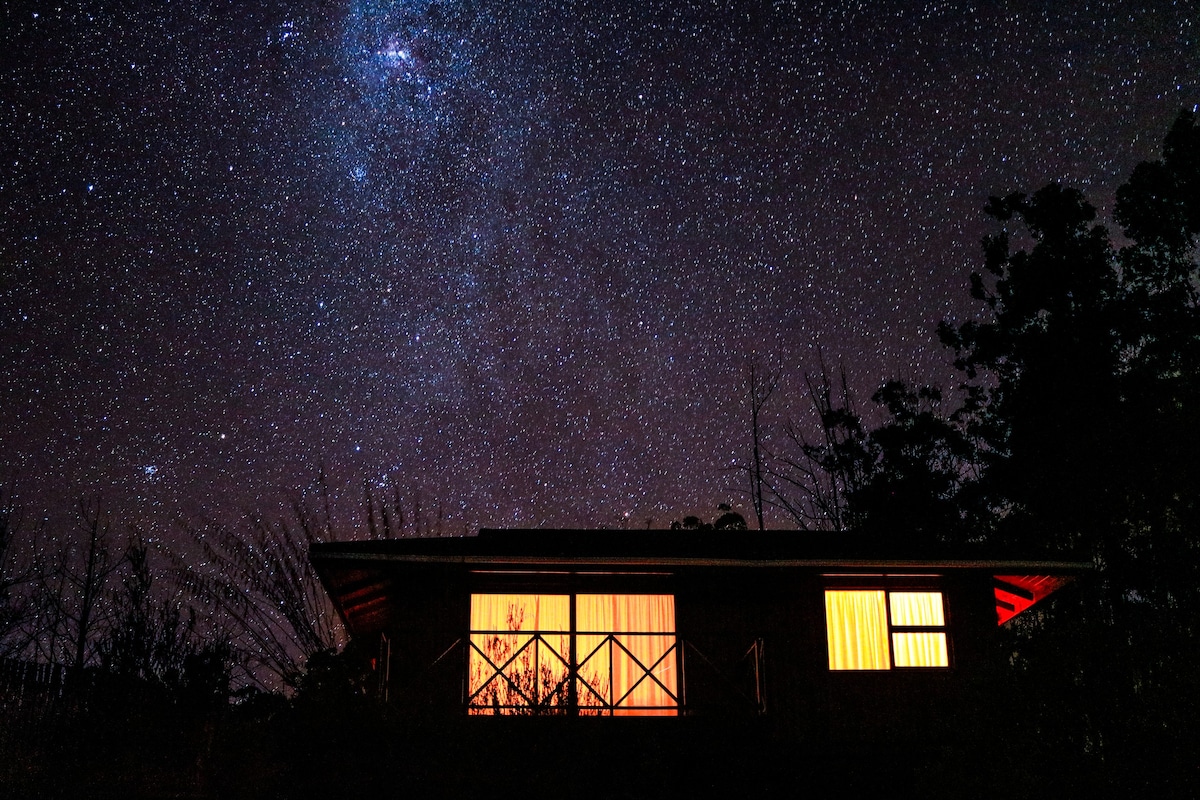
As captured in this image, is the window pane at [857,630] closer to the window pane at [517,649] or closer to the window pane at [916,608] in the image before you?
the window pane at [916,608]

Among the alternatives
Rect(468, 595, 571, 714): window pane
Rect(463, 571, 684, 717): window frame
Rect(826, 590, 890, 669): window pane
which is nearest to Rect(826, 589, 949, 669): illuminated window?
Rect(826, 590, 890, 669): window pane

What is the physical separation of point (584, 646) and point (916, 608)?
4594 millimetres

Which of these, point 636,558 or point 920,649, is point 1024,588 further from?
point 636,558

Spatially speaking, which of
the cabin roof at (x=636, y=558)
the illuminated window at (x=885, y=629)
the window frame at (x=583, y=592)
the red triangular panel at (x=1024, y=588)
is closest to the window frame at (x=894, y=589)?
the illuminated window at (x=885, y=629)

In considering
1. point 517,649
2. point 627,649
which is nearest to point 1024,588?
point 627,649

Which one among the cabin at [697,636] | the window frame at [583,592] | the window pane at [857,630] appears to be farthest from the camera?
the window pane at [857,630]

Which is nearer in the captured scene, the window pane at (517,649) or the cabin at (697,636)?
the cabin at (697,636)

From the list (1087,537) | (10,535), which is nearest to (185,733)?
(10,535)

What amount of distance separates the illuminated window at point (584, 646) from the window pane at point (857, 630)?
2183 mm

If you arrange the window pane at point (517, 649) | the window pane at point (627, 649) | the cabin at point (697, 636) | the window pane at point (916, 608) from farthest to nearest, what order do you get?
the window pane at point (916, 608) < the window pane at point (627, 649) < the window pane at point (517, 649) < the cabin at point (697, 636)

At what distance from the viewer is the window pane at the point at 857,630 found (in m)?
13.9

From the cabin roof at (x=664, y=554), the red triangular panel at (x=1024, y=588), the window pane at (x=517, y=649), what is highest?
the cabin roof at (x=664, y=554)

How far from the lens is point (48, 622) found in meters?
21.2

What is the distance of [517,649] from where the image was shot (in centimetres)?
1377
